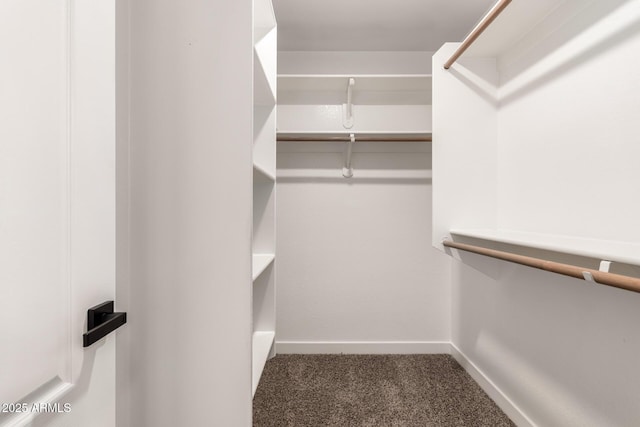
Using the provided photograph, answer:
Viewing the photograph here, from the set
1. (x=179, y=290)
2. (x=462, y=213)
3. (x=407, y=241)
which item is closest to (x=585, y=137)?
(x=462, y=213)

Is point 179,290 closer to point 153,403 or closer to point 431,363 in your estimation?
point 153,403

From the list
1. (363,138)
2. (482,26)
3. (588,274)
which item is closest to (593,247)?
(588,274)

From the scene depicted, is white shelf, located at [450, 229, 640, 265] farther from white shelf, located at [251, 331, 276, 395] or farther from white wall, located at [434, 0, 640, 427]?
white shelf, located at [251, 331, 276, 395]

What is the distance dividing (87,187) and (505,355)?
6.42 feet

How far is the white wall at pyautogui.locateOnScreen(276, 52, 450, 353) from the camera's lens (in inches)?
93.1

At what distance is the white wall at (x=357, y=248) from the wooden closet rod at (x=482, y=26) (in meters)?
0.86

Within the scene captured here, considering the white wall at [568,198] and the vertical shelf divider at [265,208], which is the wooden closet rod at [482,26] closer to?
the white wall at [568,198]

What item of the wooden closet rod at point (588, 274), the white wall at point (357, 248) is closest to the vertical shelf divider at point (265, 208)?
the white wall at point (357, 248)

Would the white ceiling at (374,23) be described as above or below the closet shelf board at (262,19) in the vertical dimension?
above

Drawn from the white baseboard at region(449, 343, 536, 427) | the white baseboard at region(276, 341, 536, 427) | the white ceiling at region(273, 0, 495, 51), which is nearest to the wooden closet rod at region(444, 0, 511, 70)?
the white ceiling at region(273, 0, 495, 51)

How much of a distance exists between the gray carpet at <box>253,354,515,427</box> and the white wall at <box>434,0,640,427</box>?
26cm

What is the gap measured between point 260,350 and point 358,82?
1776mm

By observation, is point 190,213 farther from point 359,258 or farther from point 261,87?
point 359,258

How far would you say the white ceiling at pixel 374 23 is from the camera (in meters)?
1.81
